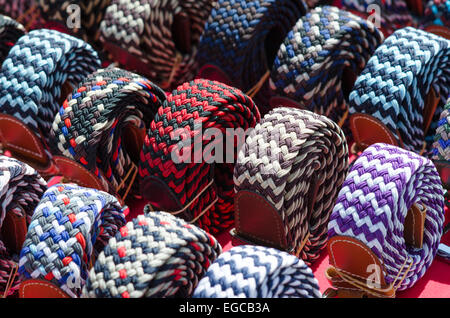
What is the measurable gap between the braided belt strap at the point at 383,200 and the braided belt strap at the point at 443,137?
0.18 m

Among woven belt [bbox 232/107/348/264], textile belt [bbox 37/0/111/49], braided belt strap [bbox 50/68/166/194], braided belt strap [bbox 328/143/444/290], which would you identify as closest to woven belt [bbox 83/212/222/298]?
woven belt [bbox 232/107/348/264]

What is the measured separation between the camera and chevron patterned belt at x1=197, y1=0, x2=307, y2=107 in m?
2.50

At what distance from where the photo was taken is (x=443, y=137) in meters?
2.14

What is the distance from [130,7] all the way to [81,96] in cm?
61

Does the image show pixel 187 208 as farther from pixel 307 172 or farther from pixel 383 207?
pixel 383 207

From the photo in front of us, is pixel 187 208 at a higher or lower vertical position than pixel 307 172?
lower

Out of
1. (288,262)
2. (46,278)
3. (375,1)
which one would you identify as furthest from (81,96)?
(375,1)

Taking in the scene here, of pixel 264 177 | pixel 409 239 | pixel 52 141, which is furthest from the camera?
pixel 52 141

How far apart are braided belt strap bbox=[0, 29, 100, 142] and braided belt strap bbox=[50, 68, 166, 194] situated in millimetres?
173

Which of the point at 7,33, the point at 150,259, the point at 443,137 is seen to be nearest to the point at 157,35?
the point at 7,33

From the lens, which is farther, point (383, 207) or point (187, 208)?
point (187, 208)

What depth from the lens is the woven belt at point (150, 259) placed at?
5.49 feet

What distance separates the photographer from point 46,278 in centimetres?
181

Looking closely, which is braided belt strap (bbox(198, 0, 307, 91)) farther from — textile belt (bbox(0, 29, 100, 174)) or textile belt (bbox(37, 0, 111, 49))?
textile belt (bbox(37, 0, 111, 49))
